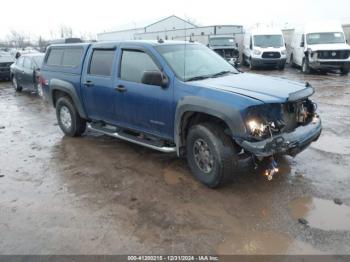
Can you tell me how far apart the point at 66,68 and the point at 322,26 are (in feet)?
52.3

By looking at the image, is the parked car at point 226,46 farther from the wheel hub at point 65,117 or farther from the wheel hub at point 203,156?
the wheel hub at point 203,156

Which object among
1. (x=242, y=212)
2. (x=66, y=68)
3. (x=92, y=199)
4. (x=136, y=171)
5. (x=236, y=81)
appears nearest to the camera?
(x=242, y=212)

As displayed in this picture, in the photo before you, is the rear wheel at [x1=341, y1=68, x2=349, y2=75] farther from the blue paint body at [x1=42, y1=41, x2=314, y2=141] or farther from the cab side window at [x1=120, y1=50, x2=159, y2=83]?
the cab side window at [x1=120, y1=50, x2=159, y2=83]

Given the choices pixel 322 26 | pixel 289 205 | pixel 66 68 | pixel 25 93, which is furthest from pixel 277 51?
pixel 289 205

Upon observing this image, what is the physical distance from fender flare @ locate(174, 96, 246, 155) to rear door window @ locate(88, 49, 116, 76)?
5.73ft

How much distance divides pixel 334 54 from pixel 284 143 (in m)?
15.4

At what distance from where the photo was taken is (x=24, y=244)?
12.3ft

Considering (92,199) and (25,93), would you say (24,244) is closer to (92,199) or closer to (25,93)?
(92,199)

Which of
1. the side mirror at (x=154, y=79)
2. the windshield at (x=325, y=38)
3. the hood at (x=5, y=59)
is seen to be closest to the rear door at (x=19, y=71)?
the hood at (x=5, y=59)

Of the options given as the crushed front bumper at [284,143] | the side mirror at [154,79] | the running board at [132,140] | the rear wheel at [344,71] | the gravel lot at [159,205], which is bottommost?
the gravel lot at [159,205]

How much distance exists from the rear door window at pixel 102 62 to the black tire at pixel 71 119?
3.47 feet

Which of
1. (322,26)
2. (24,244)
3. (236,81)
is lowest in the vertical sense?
(24,244)

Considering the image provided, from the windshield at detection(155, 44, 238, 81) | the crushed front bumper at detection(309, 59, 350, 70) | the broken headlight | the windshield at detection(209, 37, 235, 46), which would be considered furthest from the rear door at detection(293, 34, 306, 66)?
the broken headlight

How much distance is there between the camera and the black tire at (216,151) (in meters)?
4.48
